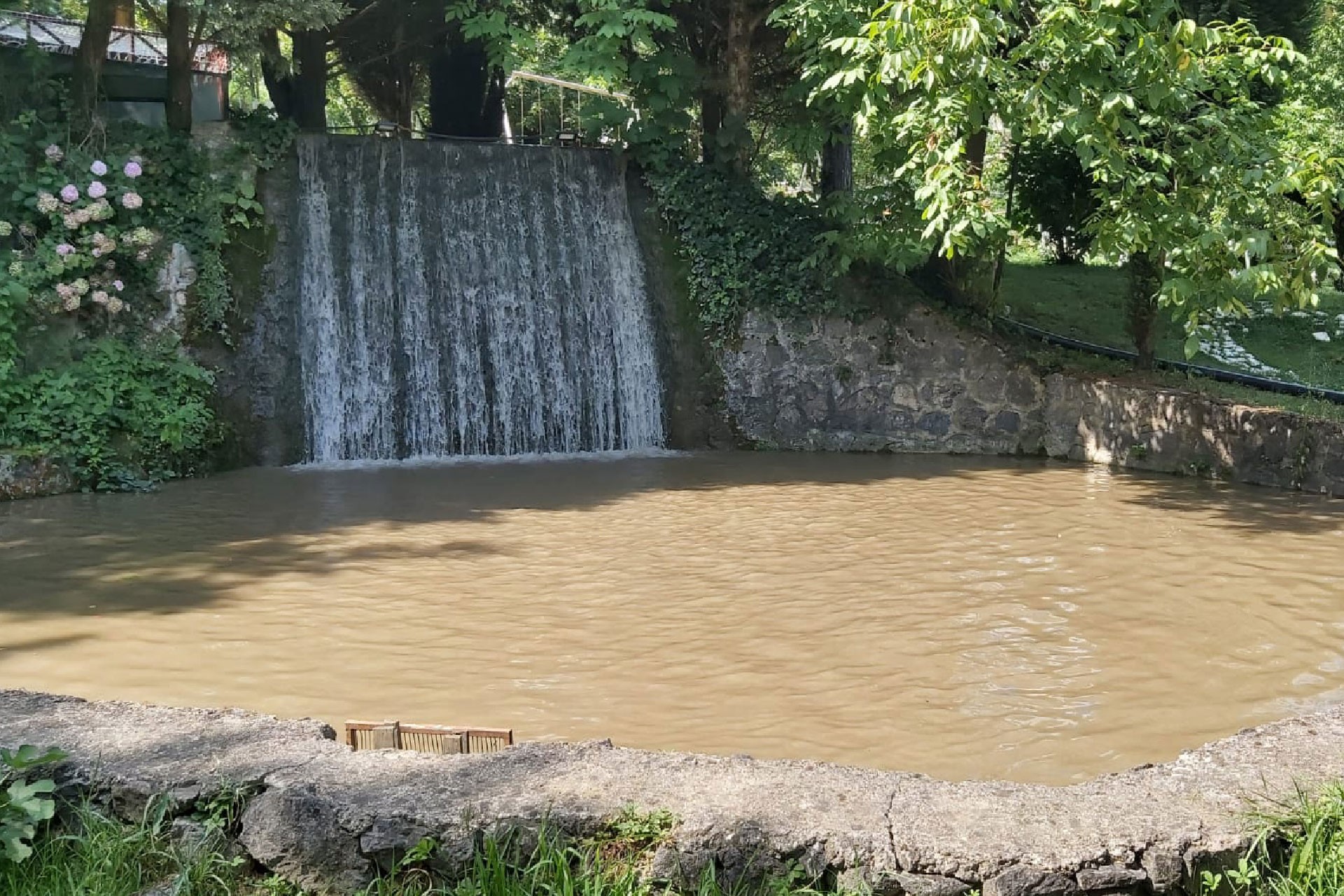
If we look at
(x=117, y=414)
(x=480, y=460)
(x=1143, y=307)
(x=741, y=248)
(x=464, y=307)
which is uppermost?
(x=741, y=248)

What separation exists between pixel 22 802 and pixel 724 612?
171 inches

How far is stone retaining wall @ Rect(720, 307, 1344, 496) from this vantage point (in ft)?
41.3

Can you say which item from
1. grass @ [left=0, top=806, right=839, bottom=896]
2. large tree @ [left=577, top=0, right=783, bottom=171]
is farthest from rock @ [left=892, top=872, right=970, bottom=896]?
large tree @ [left=577, top=0, right=783, bottom=171]

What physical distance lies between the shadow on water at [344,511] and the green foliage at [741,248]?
1828mm

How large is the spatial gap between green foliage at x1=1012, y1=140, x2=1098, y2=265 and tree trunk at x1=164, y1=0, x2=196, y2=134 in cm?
939

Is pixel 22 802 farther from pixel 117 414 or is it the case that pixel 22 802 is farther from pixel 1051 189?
pixel 1051 189

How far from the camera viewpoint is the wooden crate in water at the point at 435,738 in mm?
4219

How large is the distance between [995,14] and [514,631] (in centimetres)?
563

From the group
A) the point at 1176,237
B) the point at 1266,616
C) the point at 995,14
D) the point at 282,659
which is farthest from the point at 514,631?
the point at 1176,237

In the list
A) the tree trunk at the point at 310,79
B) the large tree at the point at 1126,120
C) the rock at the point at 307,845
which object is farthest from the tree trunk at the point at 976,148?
the rock at the point at 307,845

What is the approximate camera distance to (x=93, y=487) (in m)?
11.1

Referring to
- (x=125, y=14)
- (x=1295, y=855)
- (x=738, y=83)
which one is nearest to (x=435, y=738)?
(x=1295, y=855)

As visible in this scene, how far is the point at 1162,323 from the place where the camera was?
14719mm

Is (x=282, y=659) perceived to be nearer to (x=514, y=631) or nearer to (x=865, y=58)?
(x=514, y=631)
